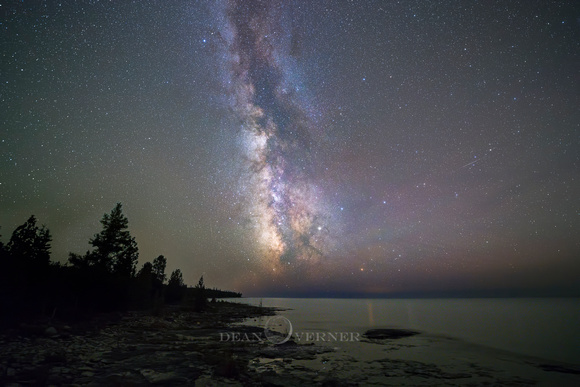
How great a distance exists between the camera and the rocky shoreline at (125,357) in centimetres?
1216

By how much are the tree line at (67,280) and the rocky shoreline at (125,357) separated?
3649 millimetres

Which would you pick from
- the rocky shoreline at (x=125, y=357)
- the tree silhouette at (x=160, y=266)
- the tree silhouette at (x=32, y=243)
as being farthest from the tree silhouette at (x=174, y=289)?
the rocky shoreline at (x=125, y=357)

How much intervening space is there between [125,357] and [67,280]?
19.1m

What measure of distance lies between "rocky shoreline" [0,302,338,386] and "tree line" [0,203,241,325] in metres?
3.65

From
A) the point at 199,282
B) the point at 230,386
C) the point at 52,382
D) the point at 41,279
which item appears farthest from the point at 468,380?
the point at 199,282

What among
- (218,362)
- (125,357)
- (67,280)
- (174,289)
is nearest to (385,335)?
(218,362)

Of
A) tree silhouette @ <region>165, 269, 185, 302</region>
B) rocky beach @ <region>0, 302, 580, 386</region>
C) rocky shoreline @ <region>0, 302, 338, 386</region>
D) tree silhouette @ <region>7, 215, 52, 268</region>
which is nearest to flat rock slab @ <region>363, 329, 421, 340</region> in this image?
rocky beach @ <region>0, 302, 580, 386</region>

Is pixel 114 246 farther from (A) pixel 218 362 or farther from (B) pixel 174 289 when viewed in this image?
(A) pixel 218 362

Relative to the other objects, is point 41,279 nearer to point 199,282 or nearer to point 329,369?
point 329,369

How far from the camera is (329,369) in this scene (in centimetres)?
1786

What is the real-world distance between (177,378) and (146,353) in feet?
17.8

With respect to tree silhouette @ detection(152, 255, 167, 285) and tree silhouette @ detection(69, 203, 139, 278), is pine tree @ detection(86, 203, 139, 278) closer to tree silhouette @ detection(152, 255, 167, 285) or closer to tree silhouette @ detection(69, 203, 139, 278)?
tree silhouette @ detection(69, 203, 139, 278)

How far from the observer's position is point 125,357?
1602 centimetres

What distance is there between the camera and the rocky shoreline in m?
12.2
